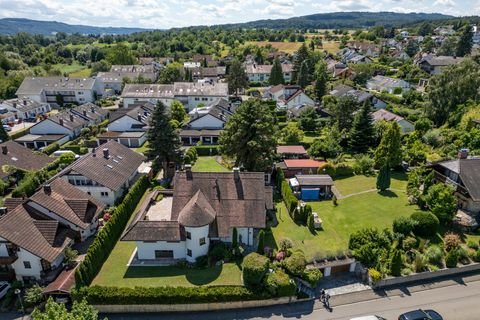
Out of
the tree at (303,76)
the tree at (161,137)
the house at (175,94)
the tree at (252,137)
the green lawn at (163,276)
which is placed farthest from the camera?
the tree at (303,76)

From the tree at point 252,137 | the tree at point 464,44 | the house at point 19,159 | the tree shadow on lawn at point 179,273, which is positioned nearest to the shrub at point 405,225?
the tree at point 252,137

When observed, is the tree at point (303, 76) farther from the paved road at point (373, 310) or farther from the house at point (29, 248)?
the house at point (29, 248)

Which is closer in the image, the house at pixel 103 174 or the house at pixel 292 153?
the house at pixel 103 174

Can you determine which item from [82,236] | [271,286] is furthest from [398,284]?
[82,236]

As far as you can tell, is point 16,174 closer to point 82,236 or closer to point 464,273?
point 82,236

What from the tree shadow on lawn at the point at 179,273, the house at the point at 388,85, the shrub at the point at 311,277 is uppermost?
the house at the point at 388,85

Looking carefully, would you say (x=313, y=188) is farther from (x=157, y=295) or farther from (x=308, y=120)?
(x=308, y=120)

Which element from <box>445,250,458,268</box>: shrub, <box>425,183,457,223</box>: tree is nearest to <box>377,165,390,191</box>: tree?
<box>425,183,457,223</box>: tree

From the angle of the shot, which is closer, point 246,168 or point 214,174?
point 214,174
